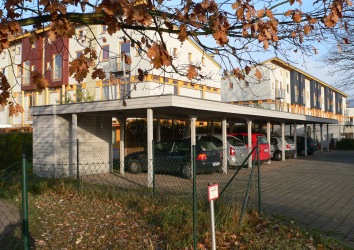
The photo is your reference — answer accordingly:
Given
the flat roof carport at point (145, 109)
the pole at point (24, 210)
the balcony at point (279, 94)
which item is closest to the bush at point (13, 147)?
the flat roof carport at point (145, 109)

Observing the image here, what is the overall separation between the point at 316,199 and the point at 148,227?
5397 millimetres

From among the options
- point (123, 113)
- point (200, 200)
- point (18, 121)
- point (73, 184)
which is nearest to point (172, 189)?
point (200, 200)

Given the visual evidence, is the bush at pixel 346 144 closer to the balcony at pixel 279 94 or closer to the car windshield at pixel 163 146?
the balcony at pixel 279 94

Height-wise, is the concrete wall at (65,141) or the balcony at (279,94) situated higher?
the balcony at (279,94)

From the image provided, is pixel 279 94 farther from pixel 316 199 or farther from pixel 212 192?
pixel 212 192

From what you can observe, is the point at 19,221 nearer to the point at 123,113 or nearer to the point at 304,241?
the point at 304,241

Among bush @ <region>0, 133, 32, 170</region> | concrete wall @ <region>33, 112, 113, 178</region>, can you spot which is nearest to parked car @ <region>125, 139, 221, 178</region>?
concrete wall @ <region>33, 112, 113, 178</region>

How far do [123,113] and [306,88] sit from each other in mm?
47365

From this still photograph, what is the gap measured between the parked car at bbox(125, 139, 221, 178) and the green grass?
1.01 m

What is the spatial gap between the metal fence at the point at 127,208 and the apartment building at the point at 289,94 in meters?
27.2

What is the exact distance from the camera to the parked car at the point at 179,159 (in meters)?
9.31

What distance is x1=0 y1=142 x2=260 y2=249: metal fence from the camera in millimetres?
6395

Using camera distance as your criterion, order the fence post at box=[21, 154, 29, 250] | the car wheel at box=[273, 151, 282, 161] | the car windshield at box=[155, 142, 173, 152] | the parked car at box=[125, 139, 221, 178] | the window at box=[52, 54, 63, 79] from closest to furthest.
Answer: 1. the fence post at box=[21, 154, 29, 250]
2. the parked car at box=[125, 139, 221, 178]
3. the car windshield at box=[155, 142, 173, 152]
4. the car wheel at box=[273, 151, 282, 161]
5. the window at box=[52, 54, 63, 79]

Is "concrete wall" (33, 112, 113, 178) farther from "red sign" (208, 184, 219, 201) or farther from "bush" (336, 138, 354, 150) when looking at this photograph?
"bush" (336, 138, 354, 150)
